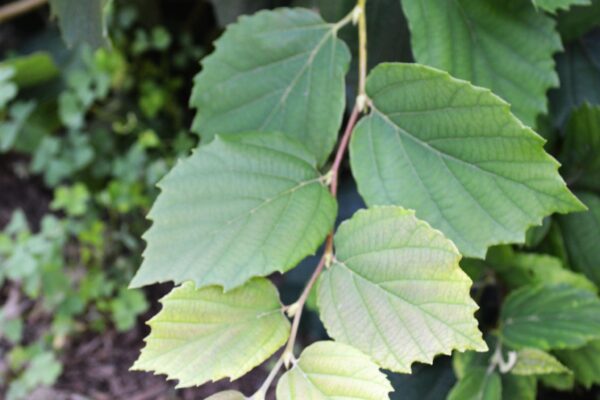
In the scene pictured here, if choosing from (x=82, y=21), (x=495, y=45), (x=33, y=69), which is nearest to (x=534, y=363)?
(x=495, y=45)

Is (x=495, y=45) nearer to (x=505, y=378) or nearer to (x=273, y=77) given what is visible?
(x=273, y=77)

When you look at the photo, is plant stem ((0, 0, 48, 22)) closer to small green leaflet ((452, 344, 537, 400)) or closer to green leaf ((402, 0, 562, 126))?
green leaf ((402, 0, 562, 126))

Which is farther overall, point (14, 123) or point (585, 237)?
point (14, 123)

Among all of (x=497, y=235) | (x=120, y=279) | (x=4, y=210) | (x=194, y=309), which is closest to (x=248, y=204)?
(x=194, y=309)

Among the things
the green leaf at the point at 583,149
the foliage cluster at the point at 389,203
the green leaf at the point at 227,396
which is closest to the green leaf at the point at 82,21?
the foliage cluster at the point at 389,203

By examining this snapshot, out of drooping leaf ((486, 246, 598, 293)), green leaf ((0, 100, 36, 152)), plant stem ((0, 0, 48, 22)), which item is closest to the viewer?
drooping leaf ((486, 246, 598, 293))

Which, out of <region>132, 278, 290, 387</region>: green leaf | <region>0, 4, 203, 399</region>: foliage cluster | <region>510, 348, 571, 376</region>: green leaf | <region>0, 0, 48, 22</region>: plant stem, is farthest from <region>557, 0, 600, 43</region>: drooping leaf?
<region>0, 0, 48, 22</region>: plant stem
